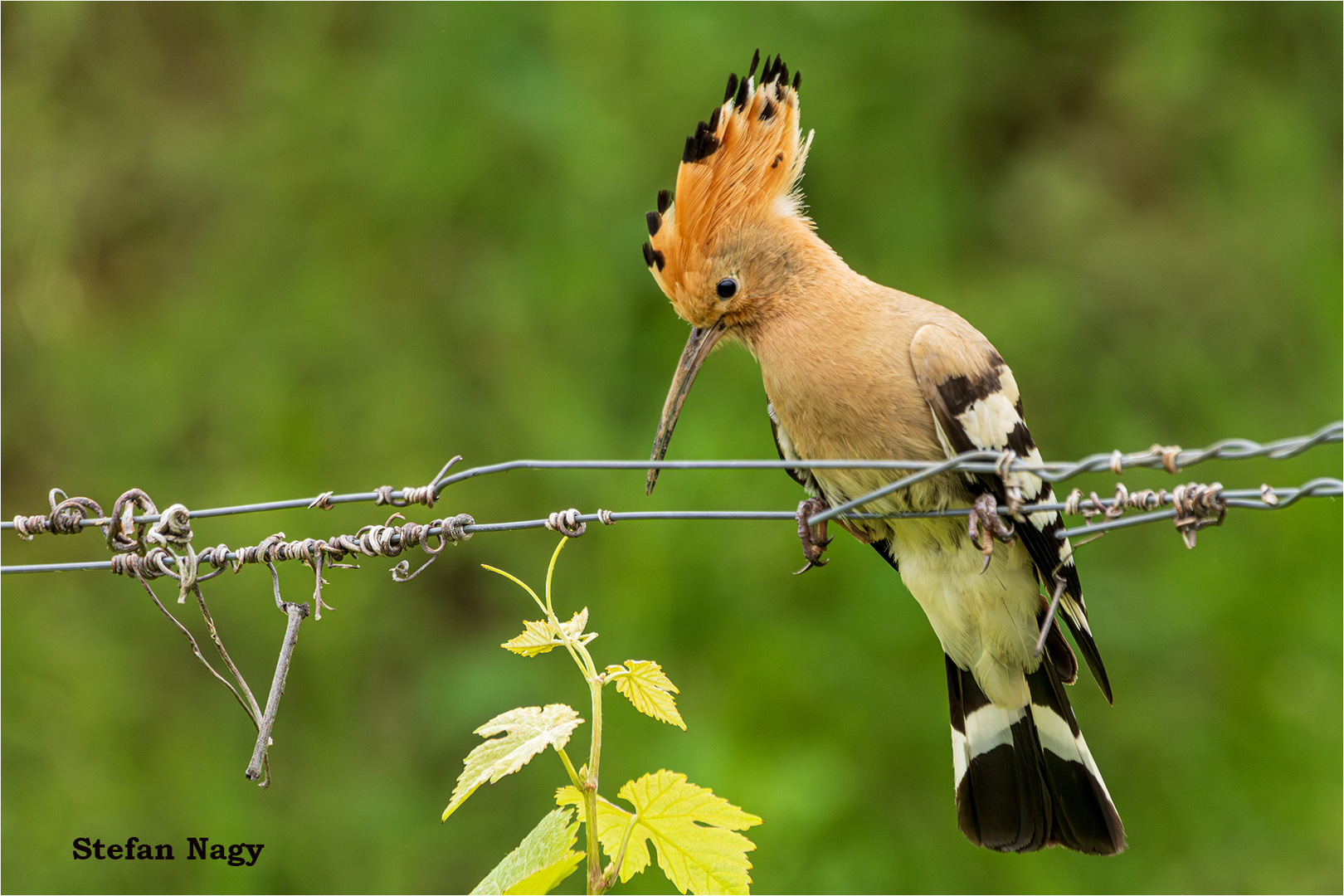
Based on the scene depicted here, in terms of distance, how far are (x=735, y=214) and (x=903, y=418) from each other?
47 cm

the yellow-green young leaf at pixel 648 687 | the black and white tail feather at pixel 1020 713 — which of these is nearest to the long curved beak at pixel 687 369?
the black and white tail feather at pixel 1020 713

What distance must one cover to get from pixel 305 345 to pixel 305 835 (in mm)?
1359

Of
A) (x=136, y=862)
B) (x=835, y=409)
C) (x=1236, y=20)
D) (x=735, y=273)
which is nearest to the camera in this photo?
(x=835, y=409)

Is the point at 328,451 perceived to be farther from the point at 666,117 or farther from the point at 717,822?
the point at 717,822

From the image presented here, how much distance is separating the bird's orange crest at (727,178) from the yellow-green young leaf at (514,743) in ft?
3.43

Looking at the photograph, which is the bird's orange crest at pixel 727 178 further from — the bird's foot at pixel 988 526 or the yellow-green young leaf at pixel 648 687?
the yellow-green young leaf at pixel 648 687

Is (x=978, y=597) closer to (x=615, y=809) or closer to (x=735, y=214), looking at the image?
(x=735, y=214)

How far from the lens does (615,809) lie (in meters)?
1.09

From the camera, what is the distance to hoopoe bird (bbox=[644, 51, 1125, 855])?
180 cm

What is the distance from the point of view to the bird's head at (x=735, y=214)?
Result: 1944 millimetres

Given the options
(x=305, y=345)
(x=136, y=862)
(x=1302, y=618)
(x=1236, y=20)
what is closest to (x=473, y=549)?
(x=305, y=345)

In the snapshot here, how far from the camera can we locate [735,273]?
1994 millimetres

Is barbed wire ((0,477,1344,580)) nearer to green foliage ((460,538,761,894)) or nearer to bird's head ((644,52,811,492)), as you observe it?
green foliage ((460,538,761,894))

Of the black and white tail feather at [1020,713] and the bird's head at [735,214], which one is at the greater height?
the bird's head at [735,214]
